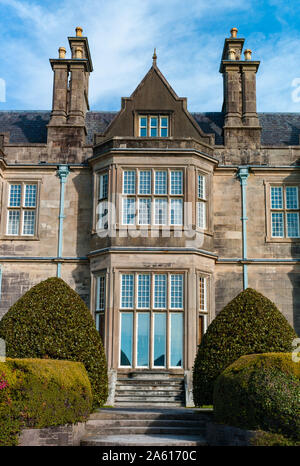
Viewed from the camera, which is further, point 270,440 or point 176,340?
point 176,340

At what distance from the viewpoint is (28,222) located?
22.3 m

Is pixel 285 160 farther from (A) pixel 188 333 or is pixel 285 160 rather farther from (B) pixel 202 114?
(A) pixel 188 333

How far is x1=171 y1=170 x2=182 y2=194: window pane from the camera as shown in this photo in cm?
2127

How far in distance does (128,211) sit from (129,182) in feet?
3.62

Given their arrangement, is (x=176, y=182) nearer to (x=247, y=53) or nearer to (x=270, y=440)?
(x=247, y=53)

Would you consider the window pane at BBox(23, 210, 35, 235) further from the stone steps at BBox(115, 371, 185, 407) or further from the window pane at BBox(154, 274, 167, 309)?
the stone steps at BBox(115, 371, 185, 407)

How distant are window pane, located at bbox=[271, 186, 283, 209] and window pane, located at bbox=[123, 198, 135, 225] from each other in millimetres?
5308

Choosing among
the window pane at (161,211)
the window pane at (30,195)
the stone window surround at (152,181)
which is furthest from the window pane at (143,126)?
the window pane at (30,195)

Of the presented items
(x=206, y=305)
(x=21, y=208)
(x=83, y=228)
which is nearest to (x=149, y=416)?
(x=206, y=305)

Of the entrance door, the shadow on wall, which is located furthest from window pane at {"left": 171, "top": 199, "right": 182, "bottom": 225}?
the entrance door

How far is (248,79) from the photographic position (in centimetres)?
2356

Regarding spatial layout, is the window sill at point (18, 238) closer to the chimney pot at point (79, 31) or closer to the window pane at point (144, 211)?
the window pane at point (144, 211)

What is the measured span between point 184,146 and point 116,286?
552cm

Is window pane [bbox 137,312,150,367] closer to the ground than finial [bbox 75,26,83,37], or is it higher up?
closer to the ground
